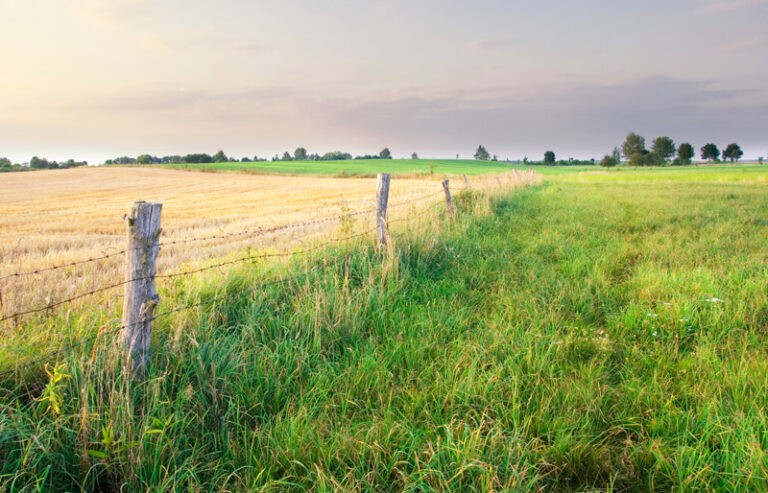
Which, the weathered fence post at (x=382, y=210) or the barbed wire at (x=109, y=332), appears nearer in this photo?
the barbed wire at (x=109, y=332)

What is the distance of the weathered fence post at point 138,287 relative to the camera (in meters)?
2.90

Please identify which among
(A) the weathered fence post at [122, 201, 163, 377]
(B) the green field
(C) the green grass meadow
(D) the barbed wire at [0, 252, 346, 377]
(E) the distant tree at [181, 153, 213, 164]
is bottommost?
(C) the green grass meadow

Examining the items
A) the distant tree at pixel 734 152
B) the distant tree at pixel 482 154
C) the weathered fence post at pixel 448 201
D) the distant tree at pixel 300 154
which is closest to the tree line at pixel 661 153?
the distant tree at pixel 734 152

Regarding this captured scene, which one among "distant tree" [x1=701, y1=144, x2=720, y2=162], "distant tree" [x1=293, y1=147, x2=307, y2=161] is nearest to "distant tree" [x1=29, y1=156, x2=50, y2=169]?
"distant tree" [x1=293, y1=147, x2=307, y2=161]

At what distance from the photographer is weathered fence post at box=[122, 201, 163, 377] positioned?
2.90 meters

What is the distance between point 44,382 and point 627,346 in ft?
15.2

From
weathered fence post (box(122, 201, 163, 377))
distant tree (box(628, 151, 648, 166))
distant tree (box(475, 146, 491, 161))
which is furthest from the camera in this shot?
distant tree (box(475, 146, 491, 161))

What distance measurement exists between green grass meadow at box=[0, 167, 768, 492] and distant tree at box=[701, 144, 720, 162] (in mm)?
163493

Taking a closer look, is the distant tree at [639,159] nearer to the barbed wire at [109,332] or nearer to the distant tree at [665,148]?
the distant tree at [665,148]

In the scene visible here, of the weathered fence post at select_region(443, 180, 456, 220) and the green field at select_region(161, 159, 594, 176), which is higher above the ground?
the green field at select_region(161, 159, 594, 176)

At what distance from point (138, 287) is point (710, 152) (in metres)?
170

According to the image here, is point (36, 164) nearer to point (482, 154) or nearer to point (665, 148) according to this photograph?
point (482, 154)

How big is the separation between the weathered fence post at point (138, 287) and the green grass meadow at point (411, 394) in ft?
0.46

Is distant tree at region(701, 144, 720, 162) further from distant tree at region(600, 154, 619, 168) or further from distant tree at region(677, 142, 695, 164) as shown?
distant tree at region(600, 154, 619, 168)
